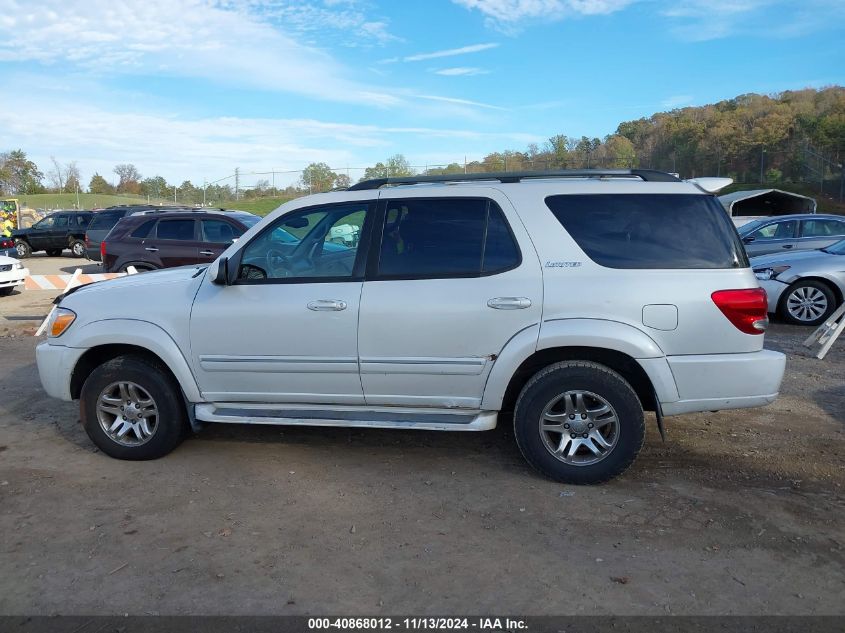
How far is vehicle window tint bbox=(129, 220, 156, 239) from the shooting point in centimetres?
1227

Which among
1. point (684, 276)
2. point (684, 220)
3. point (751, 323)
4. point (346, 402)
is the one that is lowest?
point (346, 402)

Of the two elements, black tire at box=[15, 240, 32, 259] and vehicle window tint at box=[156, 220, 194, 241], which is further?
black tire at box=[15, 240, 32, 259]

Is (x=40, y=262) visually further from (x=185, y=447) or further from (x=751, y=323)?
(x=751, y=323)

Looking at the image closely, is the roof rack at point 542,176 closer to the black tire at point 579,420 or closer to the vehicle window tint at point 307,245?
the vehicle window tint at point 307,245

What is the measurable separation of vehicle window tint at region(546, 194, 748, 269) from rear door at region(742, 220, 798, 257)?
11.0 meters

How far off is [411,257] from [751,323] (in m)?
2.14

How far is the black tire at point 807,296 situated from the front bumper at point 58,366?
9160 mm

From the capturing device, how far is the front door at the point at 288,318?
15.0 feet

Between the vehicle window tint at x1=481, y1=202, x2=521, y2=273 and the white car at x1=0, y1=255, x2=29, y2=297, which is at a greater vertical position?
the vehicle window tint at x1=481, y1=202, x2=521, y2=273

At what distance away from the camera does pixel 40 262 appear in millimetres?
A: 24641

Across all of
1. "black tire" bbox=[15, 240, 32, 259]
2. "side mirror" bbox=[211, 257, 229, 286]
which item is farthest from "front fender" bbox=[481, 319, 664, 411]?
"black tire" bbox=[15, 240, 32, 259]

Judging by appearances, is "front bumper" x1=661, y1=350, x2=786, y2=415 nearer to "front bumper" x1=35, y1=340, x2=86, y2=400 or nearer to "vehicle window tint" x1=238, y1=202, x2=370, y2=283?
"vehicle window tint" x1=238, y1=202, x2=370, y2=283

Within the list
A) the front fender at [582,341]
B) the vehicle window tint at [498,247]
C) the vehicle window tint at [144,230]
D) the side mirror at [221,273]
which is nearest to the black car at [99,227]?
the vehicle window tint at [144,230]

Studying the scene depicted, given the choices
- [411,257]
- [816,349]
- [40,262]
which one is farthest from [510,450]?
[40,262]
